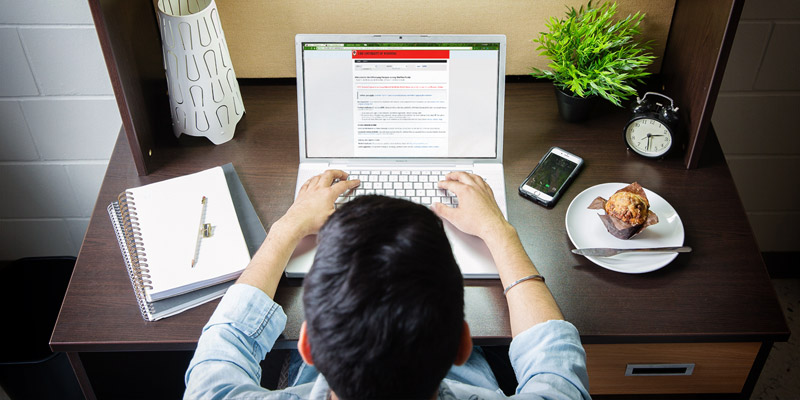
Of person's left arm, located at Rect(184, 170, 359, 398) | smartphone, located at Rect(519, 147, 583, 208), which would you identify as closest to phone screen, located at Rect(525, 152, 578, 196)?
smartphone, located at Rect(519, 147, 583, 208)

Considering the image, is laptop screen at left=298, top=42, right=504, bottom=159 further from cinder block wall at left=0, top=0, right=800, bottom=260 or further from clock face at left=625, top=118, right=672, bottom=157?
cinder block wall at left=0, top=0, right=800, bottom=260

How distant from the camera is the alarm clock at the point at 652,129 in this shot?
1258 millimetres

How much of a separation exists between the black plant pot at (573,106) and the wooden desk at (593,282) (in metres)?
0.03

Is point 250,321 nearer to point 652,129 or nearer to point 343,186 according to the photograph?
point 343,186

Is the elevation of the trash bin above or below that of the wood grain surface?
below

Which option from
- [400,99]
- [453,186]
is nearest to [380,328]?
[453,186]

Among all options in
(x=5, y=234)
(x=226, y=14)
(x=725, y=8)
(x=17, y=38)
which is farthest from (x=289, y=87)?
(x=5, y=234)

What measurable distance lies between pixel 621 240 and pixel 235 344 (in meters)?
0.68

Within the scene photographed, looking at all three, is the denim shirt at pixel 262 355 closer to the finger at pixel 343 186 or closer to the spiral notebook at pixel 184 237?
the spiral notebook at pixel 184 237

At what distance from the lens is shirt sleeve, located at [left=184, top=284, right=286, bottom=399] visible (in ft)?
2.86

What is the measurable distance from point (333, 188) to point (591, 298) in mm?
485

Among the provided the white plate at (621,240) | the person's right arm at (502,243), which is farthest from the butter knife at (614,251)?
the person's right arm at (502,243)

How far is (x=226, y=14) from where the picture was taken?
1389mm

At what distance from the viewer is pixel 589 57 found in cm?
132
